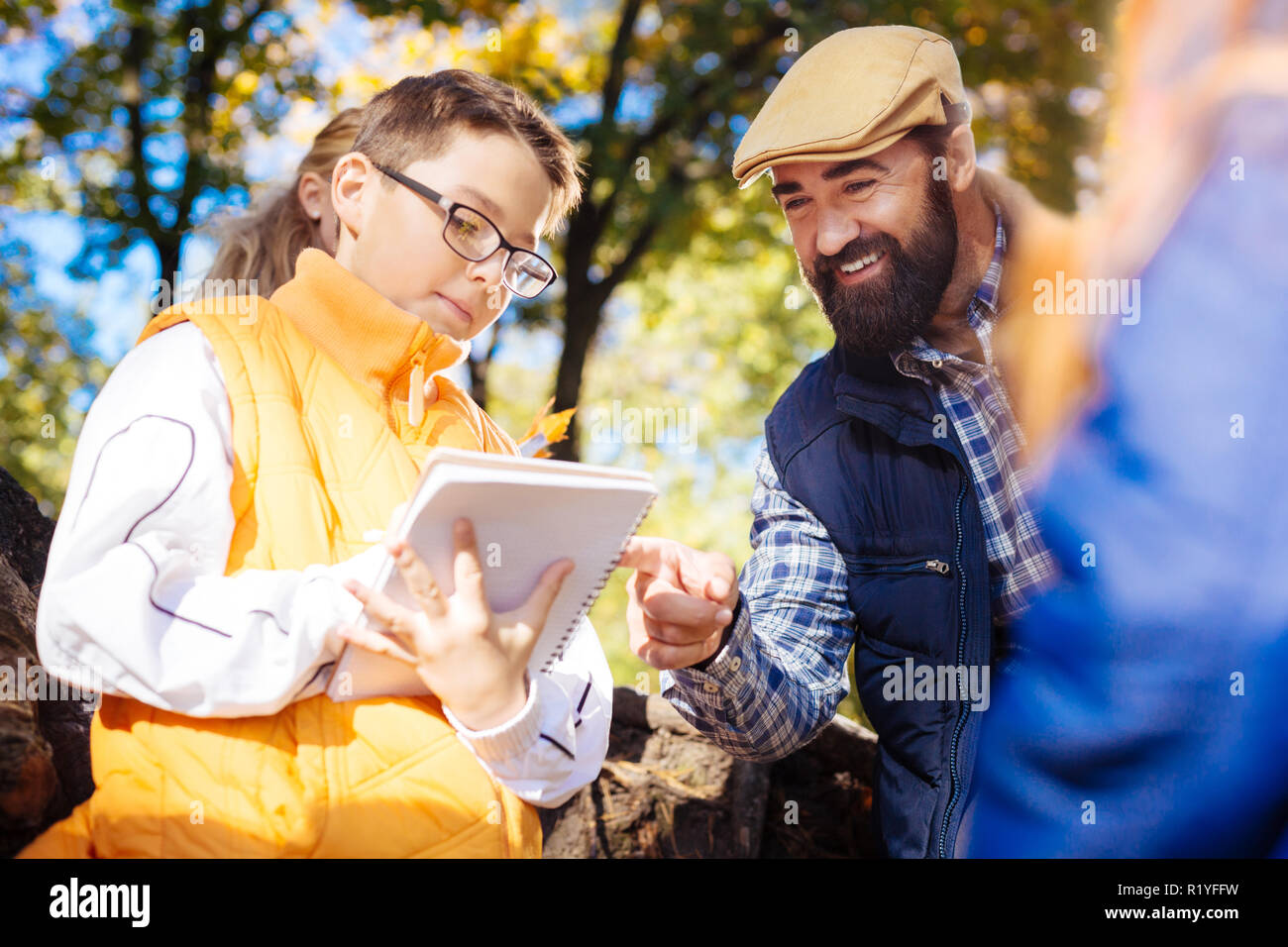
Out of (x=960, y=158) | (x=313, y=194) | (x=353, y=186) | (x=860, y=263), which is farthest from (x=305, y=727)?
(x=960, y=158)

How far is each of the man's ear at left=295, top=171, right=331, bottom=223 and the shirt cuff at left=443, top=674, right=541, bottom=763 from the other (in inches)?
47.9

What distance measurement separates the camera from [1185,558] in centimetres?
85

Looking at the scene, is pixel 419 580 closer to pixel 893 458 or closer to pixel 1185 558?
pixel 1185 558

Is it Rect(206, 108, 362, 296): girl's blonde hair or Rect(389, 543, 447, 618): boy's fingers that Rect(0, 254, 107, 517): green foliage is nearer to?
Rect(206, 108, 362, 296): girl's blonde hair

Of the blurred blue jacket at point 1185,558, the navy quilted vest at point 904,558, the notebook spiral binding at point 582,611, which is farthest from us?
the navy quilted vest at point 904,558

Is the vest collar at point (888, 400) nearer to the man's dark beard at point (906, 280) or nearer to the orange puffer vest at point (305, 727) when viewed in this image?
the man's dark beard at point (906, 280)

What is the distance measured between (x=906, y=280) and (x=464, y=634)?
1421 millimetres

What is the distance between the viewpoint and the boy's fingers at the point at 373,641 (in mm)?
1372

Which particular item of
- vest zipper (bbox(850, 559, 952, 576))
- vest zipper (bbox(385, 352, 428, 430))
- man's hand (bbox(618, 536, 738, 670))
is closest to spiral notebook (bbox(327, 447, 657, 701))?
man's hand (bbox(618, 536, 738, 670))

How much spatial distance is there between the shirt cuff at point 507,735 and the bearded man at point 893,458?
62 centimetres

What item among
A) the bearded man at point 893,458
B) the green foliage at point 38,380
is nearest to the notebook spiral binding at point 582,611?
the bearded man at point 893,458
